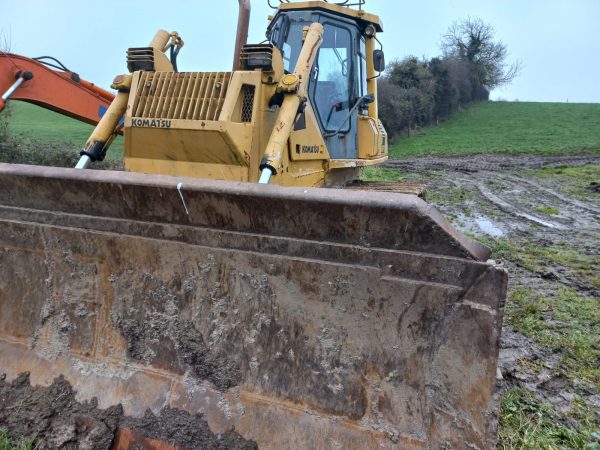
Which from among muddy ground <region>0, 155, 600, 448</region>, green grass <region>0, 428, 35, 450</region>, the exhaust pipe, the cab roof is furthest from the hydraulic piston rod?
green grass <region>0, 428, 35, 450</region>

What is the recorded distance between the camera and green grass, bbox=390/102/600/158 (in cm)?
2825

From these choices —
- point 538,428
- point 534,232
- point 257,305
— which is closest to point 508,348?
point 538,428

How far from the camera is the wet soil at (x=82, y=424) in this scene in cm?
228

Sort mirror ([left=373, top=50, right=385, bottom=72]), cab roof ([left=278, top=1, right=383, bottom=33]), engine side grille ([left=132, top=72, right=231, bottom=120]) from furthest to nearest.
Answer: mirror ([left=373, top=50, right=385, bottom=72]) < cab roof ([left=278, top=1, right=383, bottom=33]) < engine side grille ([left=132, top=72, right=231, bottom=120])

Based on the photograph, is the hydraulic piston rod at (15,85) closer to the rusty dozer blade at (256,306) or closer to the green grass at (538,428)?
the rusty dozer blade at (256,306)

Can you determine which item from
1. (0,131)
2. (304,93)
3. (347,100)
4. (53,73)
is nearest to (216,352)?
(304,93)

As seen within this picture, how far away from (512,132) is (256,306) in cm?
3662

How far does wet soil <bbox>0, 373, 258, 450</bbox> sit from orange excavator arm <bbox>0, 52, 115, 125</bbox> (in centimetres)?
384

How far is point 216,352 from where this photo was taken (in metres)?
2.45

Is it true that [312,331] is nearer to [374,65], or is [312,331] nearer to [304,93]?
[304,93]

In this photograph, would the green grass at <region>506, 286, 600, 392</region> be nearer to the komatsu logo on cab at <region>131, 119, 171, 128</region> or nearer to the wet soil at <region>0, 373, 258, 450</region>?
the wet soil at <region>0, 373, 258, 450</region>

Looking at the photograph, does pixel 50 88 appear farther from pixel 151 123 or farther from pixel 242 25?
pixel 151 123

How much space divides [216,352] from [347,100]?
357 centimetres

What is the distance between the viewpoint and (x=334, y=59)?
5.06 metres
